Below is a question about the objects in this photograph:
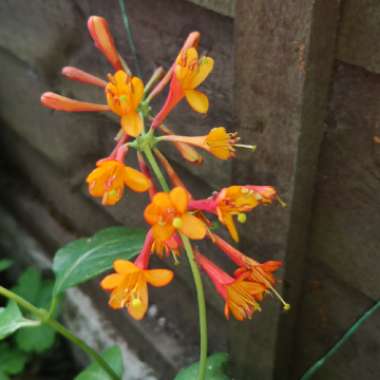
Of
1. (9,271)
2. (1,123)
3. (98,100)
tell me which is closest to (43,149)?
(1,123)

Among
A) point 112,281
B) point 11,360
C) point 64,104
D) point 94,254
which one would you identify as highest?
point 64,104

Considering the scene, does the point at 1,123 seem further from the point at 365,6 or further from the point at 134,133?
the point at 365,6

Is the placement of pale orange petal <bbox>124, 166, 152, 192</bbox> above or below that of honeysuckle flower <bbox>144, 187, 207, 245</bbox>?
above

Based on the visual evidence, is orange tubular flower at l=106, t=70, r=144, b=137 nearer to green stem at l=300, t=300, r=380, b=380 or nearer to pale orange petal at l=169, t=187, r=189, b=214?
pale orange petal at l=169, t=187, r=189, b=214

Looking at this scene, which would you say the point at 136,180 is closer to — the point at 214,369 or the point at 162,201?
the point at 162,201

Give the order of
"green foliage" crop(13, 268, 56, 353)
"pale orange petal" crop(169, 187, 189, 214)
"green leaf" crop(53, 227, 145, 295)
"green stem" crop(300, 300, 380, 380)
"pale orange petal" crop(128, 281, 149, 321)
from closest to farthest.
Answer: "pale orange petal" crop(169, 187, 189, 214), "pale orange petal" crop(128, 281, 149, 321), "green stem" crop(300, 300, 380, 380), "green leaf" crop(53, 227, 145, 295), "green foliage" crop(13, 268, 56, 353)

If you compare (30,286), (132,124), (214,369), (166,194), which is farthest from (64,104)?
(30,286)

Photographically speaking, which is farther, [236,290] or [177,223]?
[236,290]

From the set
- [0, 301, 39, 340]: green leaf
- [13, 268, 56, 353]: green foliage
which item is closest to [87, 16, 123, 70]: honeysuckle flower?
[0, 301, 39, 340]: green leaf
